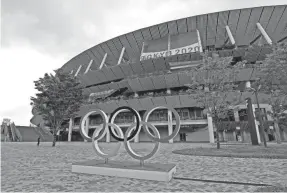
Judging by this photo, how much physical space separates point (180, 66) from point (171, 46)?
634cm

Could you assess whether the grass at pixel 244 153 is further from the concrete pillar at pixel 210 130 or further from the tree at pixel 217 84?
the concrete pillar at pixel 210 130

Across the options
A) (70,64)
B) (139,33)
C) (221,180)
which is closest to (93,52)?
(70,64)

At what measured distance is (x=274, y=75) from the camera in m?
11.2

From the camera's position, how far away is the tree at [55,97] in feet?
69.3

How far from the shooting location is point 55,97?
21.2m

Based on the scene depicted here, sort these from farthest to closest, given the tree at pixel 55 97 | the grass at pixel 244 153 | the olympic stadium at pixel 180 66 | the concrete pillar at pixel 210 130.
→ the olympic stadium at pixel 180 66
the concrete pillar at pixel 210 130
the tree at pixel 55 97
the grass at pixel 244 153

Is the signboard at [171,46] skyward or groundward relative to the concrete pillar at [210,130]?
skyward

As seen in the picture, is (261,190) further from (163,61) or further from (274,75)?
(163,61)

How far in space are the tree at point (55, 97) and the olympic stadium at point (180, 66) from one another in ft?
38.0

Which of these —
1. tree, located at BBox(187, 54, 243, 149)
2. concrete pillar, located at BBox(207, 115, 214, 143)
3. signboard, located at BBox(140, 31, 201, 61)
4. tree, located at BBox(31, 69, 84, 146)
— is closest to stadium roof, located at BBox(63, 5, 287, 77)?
signboard, located at BBox(140, 31, 201, 61)

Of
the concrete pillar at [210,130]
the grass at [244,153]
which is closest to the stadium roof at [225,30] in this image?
the concrete pillar at [210,130]

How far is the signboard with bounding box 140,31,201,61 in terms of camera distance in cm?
3469

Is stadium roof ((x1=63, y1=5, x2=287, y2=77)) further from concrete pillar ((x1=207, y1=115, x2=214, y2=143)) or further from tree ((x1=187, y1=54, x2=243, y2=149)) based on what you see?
tree ((x1=187, y1=54, x2=243, y2=149))

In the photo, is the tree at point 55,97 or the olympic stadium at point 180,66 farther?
the olympic stadium at point 180,66
